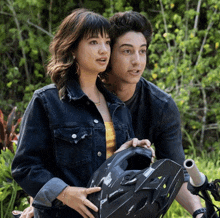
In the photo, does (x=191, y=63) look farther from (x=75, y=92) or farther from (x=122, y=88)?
(x=75, y=92)

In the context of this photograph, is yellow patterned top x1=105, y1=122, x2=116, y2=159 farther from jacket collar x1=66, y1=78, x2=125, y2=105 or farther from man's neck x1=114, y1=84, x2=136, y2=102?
man's neck x1=114, y1=84, x2=136, y2=102

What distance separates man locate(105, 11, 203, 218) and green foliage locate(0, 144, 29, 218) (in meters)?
1.31

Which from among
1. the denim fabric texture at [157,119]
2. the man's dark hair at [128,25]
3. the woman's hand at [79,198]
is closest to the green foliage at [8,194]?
the denim fabric texture at [157,119]

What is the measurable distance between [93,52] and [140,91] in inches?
30.7

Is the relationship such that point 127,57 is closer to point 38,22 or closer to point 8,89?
point 38,22

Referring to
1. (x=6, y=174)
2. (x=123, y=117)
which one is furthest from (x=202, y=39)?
(x=123, y=117)

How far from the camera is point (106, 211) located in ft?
4.85

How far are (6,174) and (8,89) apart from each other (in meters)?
3.08

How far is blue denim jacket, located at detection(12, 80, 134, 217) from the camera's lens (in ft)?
5.63

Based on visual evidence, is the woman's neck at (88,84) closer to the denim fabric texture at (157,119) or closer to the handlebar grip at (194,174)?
the denim fabric texture at (157,119)

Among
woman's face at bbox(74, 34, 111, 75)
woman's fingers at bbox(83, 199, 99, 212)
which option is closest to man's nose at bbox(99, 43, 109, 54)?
woman's face at bbox(74, 34, 111, 75)

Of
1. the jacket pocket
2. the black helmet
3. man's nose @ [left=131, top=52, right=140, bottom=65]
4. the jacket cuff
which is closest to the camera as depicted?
the black helmet

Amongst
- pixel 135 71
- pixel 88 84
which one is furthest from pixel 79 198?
pixel 135 71

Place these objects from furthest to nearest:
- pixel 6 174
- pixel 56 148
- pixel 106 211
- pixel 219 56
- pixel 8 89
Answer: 1. pixel 8 89
2. pixel 219 56
3. pixel 6 174
4. pixel 56 148
5. pixel 106 211
